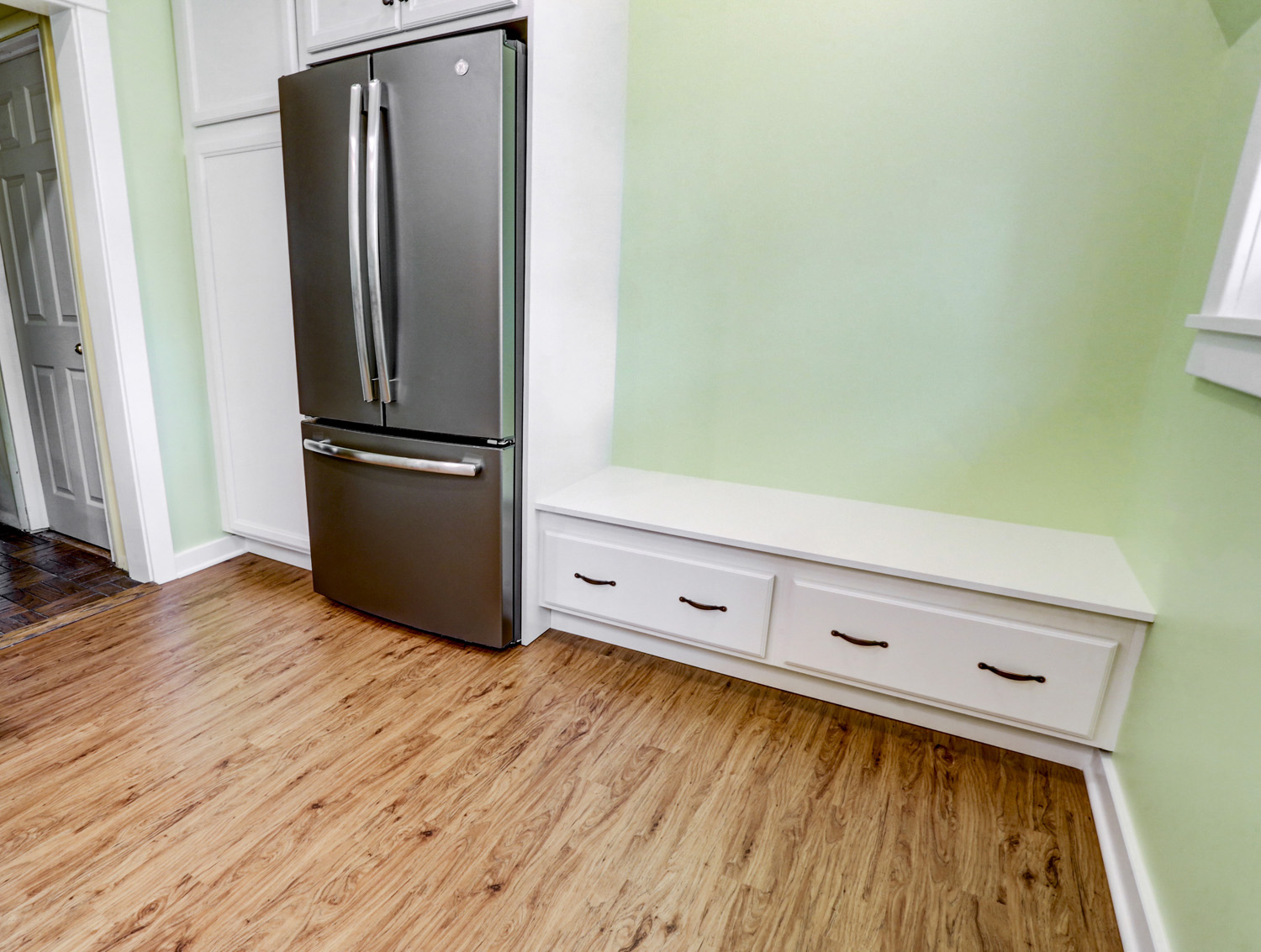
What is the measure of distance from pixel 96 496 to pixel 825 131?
3.12 m

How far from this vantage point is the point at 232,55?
227 centimetres

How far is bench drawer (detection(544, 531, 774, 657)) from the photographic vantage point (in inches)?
75.2

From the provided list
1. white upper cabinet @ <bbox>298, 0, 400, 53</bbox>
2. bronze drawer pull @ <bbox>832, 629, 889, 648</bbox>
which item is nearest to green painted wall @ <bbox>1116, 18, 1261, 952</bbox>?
bronze drawer pull @ <bbox>832, 629, 889, 648</bbox>

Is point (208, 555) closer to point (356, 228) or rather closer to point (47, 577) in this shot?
point (47, 577)

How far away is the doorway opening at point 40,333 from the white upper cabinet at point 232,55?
0.41 metres

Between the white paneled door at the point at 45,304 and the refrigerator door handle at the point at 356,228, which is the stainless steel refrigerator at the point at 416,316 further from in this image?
the white paneled door at the point at 45,304

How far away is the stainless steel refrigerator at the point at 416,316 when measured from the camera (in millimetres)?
1767

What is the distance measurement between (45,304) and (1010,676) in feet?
11.9

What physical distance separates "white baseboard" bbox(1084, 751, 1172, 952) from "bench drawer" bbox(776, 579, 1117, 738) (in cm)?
12

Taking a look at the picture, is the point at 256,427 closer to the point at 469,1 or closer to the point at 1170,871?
the point at 469,1

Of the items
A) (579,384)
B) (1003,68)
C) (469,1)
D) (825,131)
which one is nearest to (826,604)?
(579,384)

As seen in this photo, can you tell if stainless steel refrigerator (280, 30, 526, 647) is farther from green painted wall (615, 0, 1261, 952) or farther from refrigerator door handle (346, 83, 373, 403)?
green painted wall (615, 0, 1261, 952)

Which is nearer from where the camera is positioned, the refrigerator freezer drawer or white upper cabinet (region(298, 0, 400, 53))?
white upper cabinet (region(298, 0, 400, 53))

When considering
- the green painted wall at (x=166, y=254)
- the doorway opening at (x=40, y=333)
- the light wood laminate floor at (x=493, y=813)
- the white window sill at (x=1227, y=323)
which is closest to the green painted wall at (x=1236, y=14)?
the white window sill at (x=1227, y=323)
